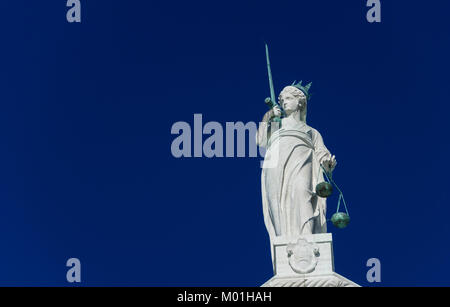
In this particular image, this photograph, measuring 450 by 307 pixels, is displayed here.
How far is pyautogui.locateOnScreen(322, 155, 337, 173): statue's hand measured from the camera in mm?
22438

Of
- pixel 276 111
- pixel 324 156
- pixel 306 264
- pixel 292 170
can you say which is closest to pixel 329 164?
pixel 324 156

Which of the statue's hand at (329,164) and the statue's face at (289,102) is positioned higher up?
the statue's face at (289,102)

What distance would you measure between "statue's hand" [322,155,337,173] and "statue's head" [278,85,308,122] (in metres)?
1.50

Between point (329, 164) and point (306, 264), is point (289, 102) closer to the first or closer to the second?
Answer: point (329, 164)

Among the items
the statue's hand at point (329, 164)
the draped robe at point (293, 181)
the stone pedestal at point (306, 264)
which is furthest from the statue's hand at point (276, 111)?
the stone pedestal at point (306, 264)

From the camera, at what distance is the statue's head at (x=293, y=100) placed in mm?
23391

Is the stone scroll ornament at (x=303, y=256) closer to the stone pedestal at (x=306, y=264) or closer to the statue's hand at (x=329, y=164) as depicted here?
the stone pedestal at (x=306, y=264)

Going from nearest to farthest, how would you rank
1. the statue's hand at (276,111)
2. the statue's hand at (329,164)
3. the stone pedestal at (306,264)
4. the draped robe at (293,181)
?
the stone pedestal at (306,264)
the draped robe at (293,181)
the statue's hand at (329,164)
the statue's hand at (276,111)

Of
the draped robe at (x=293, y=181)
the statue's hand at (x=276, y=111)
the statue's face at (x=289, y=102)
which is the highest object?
the statue's face at (x=289, y=102)

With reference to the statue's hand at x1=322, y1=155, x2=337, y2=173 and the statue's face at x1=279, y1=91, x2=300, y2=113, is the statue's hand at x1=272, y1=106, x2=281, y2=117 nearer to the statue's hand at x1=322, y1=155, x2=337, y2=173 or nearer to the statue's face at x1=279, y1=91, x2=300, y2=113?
the statue's face at x1=279, y1=91, x2=300, y2=113
